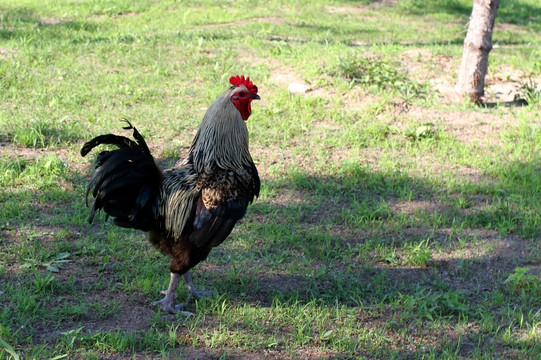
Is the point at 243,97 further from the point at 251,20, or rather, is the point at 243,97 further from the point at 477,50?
the point at 251,20

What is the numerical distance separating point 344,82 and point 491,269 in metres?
4.33

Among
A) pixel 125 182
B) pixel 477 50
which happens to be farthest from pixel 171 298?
pixel 477 50

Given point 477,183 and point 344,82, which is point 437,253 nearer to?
point 477,183

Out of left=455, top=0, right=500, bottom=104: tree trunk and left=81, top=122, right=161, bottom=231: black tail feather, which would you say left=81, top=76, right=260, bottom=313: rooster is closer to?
left=81, top=122, right=161, bottom=231: black tail feather

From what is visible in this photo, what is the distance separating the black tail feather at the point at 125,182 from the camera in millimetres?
4023

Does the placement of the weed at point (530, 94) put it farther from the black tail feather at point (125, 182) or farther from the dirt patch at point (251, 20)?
the black tail feather at point (125, 182)

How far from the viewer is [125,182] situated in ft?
13.4

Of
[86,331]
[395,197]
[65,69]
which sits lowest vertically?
[86,331]

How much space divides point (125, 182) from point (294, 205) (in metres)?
2.52

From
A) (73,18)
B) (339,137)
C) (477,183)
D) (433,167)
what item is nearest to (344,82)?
(339,137)

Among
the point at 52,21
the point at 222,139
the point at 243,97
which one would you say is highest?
the point at 52,21

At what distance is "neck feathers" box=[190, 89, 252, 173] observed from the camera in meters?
4.33

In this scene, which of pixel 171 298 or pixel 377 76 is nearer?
pixel 171 298

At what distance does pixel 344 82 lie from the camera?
884 centimetres
